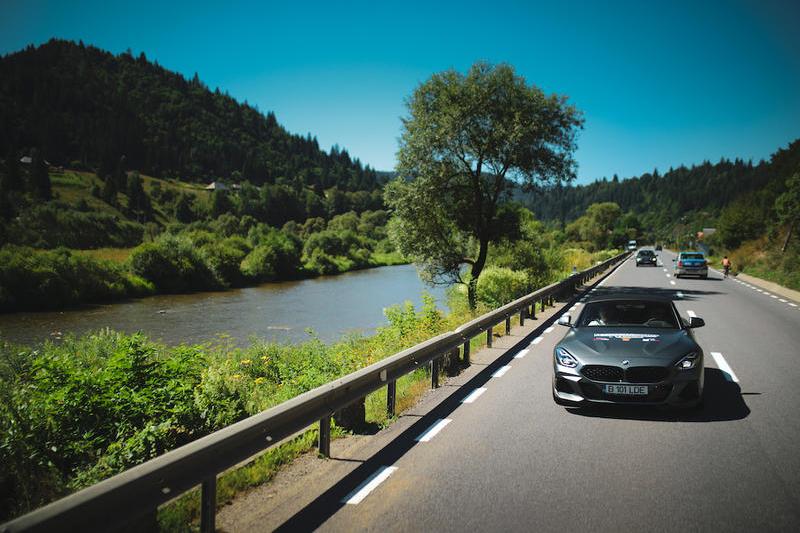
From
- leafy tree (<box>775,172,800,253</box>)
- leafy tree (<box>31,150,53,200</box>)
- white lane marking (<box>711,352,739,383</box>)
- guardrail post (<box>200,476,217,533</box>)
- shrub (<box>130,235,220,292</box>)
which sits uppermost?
leafy tree (<box>31,150,53,200</box>)

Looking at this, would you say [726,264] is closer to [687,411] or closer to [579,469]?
[687,411]

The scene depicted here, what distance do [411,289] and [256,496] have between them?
140 feet

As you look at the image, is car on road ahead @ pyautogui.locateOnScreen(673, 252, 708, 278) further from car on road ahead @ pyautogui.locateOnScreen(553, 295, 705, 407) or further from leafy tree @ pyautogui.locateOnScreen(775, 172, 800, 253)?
car on road ahead @ pyautogui.locateOnScreen(553, 295, 705, 407)

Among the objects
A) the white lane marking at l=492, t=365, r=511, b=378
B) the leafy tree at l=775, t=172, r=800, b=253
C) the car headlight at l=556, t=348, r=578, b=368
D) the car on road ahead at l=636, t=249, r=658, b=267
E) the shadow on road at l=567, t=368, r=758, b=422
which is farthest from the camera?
the car on road ahead at l=636, t=249, r=658, b=267

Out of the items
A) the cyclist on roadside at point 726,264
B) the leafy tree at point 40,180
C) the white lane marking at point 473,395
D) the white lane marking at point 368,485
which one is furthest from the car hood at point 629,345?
the leafy tree at point 40,180

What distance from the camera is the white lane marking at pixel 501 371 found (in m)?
8.28

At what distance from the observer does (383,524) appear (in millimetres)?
3592

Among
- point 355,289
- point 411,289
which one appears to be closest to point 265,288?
point 355,289

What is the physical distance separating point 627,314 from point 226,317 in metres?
28.5

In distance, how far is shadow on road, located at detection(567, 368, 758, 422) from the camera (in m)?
5.91

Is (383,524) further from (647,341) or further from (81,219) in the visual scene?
(81,219)

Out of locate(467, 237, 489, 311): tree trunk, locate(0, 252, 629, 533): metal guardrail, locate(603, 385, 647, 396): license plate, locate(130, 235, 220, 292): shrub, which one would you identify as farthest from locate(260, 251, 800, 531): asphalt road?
locate(130, 235, 220, 292): shrub

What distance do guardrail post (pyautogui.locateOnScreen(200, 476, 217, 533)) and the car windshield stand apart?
5.33 metres

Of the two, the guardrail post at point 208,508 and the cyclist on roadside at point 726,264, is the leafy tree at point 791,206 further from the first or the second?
the guardrail post at point 208,508
